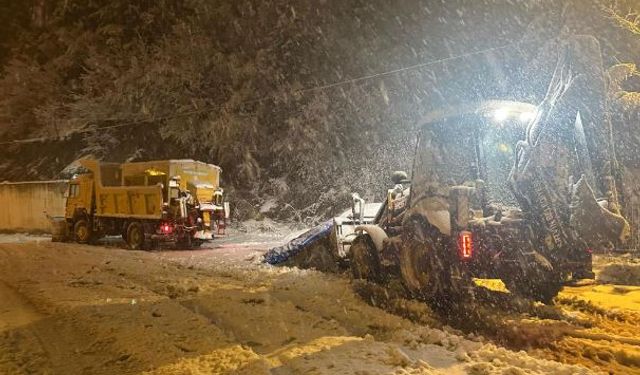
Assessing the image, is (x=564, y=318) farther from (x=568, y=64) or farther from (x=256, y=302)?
(x=256, y=302)

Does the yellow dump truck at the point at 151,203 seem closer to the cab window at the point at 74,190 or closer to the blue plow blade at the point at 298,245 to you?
the cab window at the point at 74,190

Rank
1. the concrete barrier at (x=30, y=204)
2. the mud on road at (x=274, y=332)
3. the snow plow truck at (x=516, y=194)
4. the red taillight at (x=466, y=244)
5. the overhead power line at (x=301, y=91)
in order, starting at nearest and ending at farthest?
the mud on road at (x=274, y=332)
the snow plow truck at (x=516, y=194)
the red taillight at (x=466, y=244)
the overhead power line at (x=301, y=91)
the concrete barrier at (x=30, y=204)

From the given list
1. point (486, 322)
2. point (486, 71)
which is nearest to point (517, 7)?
point (486, 71)

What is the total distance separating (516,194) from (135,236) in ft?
50.2

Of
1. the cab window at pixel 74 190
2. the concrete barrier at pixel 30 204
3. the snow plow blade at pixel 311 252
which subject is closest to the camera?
the snow plow blade at pixel 311 252

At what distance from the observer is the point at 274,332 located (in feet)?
20.5

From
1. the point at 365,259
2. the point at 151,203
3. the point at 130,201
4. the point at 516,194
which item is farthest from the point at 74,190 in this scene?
the point at 516,194

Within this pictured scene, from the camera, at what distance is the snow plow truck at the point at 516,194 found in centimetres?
591

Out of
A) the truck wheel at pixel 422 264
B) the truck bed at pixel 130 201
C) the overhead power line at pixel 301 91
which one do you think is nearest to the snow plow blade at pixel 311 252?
the truck wheel at pixel 422 264

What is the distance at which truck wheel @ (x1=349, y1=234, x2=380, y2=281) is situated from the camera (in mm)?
9586

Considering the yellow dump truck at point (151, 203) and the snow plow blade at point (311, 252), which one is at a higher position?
the yellow dump truck at point (151, 203)

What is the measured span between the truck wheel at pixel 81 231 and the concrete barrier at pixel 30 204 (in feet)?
22.3

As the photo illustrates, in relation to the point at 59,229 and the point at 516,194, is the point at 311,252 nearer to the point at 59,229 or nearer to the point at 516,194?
the point at 516,194

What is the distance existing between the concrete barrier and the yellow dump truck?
7507mm
